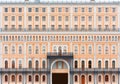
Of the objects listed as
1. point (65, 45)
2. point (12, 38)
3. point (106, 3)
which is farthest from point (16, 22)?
point (106, 3)

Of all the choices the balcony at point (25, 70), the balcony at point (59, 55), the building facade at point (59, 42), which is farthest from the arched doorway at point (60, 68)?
the balcony at point (25, 70)

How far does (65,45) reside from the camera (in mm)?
95812

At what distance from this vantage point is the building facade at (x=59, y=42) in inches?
3745

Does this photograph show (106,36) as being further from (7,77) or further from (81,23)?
(7,77)

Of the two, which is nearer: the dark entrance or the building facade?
the building facade

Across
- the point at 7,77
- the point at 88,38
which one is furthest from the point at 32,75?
the point at 88,38

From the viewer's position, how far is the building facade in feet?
312

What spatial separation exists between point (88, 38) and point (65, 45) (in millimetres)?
3760

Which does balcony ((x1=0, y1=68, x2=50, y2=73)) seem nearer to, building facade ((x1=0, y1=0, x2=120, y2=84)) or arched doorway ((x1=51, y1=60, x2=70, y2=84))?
building facade ((x1=0, y1=0, x2=120, y2=84))

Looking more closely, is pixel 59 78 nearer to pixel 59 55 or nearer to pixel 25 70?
pixel 59 55

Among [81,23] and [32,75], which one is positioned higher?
[81,23]

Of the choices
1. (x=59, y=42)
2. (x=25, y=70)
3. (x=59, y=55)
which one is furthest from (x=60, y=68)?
(x=25, y=70)

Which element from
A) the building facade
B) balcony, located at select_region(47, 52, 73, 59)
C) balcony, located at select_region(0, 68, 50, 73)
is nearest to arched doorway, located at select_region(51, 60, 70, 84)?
the building facade

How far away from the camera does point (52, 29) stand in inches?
3787
